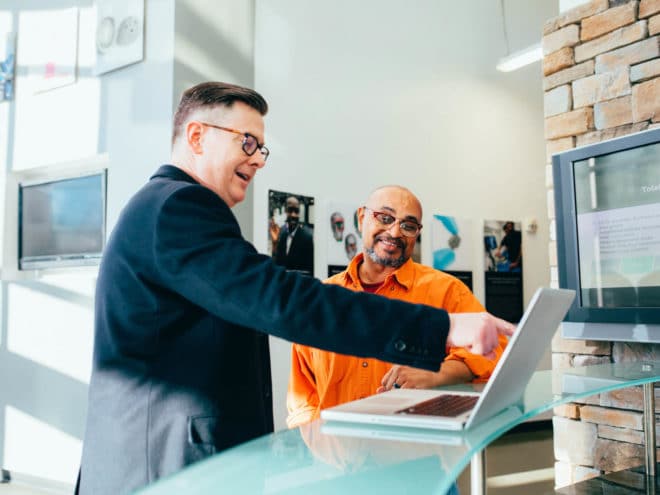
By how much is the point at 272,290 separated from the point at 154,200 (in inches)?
12.7

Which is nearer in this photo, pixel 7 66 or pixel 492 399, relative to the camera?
pixel 492 399

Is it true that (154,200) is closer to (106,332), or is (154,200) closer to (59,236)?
(106,332)

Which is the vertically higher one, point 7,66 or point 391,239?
point 7,66

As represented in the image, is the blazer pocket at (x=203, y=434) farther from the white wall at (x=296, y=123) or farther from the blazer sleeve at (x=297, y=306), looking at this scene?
the white wall at (x=296, y=123)

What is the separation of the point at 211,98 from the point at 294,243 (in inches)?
140

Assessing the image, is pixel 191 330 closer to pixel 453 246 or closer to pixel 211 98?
pixel 211 98

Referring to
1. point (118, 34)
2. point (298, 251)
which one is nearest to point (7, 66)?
point (118, 34)

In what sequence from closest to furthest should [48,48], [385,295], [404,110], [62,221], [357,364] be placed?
[357,364], [385,295], [62,221], [48,48], [404,110]

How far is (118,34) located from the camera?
4090mm

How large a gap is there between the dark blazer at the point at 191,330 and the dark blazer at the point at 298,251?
Result: 3.59m

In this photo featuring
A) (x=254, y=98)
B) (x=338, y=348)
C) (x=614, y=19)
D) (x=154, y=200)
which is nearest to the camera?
(x=338, y=348)

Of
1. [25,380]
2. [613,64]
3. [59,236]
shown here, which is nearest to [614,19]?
[613,64]

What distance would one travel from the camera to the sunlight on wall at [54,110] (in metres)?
4.50

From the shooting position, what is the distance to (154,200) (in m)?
1.28
